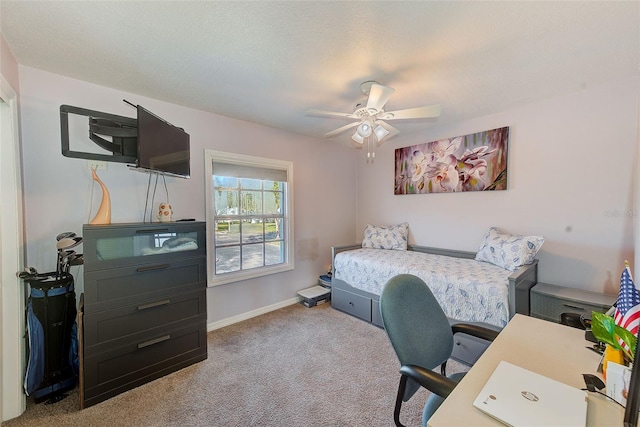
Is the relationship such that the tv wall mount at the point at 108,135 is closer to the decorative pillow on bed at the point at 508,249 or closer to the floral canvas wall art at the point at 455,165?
the floral canvas wall art at the point at 455,165

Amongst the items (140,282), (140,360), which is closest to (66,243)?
(140,282)

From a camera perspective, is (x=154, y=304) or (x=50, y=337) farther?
(x=154, y=304)

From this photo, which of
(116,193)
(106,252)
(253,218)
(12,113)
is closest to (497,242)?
(253,218)

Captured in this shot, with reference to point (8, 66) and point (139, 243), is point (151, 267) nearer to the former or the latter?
point (139, 243)

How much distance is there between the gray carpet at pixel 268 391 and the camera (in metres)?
1.61

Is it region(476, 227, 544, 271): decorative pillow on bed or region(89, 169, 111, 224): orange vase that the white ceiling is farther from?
region(476, 227, 544, 271): decorative pillow on bed

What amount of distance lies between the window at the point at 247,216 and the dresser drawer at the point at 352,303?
77 centimetres

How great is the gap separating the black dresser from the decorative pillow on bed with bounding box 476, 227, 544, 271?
2.95 metres

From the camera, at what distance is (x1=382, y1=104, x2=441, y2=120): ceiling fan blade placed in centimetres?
194

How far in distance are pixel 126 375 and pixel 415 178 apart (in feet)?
12.3

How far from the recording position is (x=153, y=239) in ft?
6.55

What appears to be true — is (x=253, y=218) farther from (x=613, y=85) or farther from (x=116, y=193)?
(x=613, y=85)

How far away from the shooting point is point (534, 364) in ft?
3.32

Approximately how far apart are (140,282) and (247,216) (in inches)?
57.1
